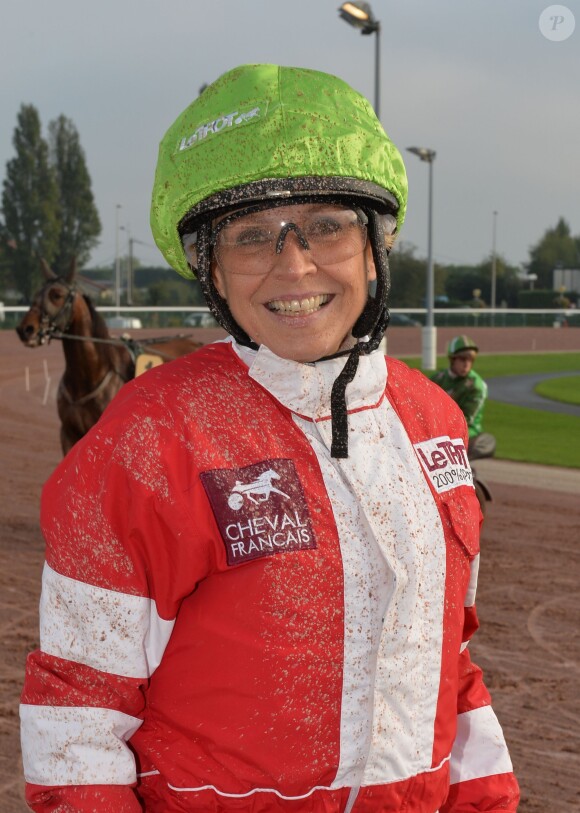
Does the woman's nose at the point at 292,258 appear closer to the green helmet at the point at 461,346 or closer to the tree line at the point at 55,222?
the green helmet at the point at 461,346

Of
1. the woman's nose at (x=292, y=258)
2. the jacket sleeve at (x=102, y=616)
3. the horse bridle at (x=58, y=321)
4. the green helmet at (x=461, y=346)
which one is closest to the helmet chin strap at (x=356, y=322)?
the woman's nose at (x=292, y=258)

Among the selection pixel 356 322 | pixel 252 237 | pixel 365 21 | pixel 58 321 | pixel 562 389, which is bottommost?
pixel 562 389

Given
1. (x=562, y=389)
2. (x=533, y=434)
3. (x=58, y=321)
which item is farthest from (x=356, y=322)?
(x=562, y=389)

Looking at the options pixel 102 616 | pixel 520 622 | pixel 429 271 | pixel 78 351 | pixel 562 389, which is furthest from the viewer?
pixel 429 271

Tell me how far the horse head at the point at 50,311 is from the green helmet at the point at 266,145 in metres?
6.82

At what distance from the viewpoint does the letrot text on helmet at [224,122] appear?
1456 millimetres

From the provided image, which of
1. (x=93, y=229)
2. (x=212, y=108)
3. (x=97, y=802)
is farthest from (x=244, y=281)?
(x=93, y=229)

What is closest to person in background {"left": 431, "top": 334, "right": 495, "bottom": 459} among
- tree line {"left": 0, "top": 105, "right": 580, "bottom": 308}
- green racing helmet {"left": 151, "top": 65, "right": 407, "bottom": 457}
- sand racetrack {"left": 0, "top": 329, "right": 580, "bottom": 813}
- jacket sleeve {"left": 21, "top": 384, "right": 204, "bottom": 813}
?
sand racetrack {"left": 0, "top": 329, "right": 580, "bottom": 813}

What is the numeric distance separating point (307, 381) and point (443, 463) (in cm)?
27

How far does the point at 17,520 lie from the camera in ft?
27.2

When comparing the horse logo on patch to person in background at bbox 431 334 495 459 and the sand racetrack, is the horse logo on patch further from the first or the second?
person in background at bbox 431 334 495 459

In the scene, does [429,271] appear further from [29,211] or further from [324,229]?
[29,211]

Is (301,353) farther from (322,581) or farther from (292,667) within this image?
(292,667)

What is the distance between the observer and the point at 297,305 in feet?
5.03
